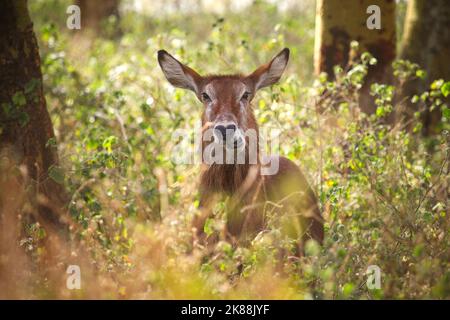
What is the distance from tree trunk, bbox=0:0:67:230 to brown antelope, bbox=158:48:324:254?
1.31m

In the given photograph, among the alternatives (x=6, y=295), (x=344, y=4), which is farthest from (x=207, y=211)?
(x=344, y=4)

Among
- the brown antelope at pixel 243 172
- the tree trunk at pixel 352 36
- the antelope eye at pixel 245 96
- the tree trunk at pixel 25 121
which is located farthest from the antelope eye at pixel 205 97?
the tree trunk at pixel 352 36

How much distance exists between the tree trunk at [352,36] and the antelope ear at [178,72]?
2.09m

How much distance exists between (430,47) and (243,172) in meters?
4.25

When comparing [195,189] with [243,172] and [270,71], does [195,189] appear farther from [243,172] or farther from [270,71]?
[270,71]

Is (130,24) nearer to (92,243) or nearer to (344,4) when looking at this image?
(344,4)

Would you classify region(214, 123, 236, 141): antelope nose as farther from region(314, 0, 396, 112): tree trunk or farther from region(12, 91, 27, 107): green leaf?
region(314, 0, 396, 112): tree trunk

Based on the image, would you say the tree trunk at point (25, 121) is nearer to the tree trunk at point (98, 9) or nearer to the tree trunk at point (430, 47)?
the tree trunk at point (430, 47)

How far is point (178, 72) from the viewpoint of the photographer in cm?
733

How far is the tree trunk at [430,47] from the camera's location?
31.7 ft

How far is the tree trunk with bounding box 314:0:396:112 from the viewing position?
8.47m

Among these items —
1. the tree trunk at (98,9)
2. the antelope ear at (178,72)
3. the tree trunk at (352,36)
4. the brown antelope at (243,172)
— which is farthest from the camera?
the tree trunk at (98,9)

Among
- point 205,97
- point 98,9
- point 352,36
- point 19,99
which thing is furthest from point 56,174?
point 98,9
